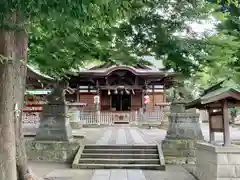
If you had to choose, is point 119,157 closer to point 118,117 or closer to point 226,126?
point 226,126

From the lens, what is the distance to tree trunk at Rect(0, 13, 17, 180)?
246 inches

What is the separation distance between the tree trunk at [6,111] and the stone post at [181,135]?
708 cm

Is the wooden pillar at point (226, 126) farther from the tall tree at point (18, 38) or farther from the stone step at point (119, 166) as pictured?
the stone step at point (119, 166)

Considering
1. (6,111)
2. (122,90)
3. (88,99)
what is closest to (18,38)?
(6,111)

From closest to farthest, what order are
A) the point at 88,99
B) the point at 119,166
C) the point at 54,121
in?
the point at 119,166
the point at 54,121
the point at 88,99

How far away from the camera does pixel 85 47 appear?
1144 cm

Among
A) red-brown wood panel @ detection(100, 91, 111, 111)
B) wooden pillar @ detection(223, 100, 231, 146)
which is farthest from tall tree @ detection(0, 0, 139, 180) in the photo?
red-brown wood panel @ detection(100, 91, 111, 111)

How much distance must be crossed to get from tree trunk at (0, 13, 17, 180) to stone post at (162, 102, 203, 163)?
7.08m

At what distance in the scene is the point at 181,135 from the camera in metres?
12.7

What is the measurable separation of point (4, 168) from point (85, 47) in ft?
19.7

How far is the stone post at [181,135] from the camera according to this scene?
12281mm

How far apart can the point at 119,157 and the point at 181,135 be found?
2520 mm

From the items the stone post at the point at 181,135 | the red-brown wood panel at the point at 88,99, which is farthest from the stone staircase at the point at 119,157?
the red-brown wood panel at the point at 88,99

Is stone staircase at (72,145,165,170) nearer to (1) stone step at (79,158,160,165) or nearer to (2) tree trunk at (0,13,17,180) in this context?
(1) stone step at (79,158,160,165)
